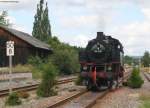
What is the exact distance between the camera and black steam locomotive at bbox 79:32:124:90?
28.0 metres

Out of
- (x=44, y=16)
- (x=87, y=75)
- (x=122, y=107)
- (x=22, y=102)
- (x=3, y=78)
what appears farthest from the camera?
(x=44, y=16)

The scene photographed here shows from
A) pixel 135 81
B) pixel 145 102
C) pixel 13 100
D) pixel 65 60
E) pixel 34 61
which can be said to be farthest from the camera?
pixel 34 61

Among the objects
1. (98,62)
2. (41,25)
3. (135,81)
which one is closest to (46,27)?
(41,25)

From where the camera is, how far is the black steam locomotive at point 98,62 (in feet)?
92.0

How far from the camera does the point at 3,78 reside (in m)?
44.1

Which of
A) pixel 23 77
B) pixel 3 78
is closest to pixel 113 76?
pixel 3 78

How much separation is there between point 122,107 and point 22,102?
16.0ft

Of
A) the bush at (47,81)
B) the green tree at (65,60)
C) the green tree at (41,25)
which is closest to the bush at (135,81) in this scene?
the bush at (47,81)

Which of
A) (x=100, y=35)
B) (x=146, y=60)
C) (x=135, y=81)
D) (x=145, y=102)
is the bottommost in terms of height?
(x=145, y=102)

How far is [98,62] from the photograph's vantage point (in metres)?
28.2

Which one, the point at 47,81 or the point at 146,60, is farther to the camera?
the point at 146,60

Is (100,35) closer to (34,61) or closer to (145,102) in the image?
(145,102)

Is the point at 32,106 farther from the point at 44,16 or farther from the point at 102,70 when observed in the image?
the point at 44,16

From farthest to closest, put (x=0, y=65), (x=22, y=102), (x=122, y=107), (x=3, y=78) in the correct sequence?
(x=0, y=65), (x=3, y=78), (x=22, y=102), (x=122, y=107)
